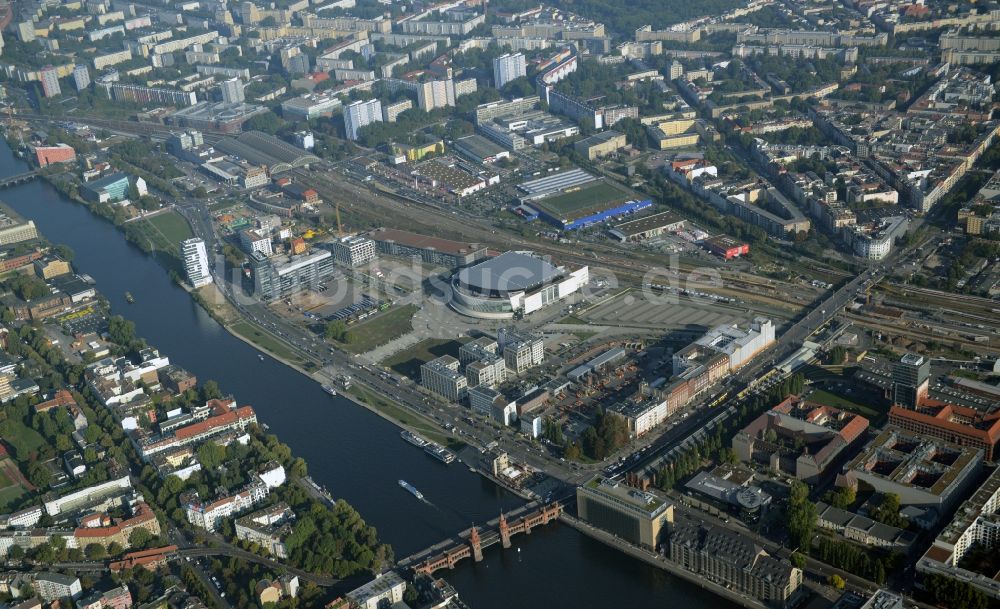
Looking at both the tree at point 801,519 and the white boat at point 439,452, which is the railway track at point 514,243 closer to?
the white boat at point 439,452

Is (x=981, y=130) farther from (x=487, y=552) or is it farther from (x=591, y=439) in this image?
(x=487, y=552)

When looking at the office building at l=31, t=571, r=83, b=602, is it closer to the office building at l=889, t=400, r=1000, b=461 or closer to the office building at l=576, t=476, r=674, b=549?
the office building at l=576, t=476, r=674, b=549

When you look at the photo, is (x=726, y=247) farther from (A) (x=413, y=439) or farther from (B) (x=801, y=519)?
(B) (x=801, y=519)

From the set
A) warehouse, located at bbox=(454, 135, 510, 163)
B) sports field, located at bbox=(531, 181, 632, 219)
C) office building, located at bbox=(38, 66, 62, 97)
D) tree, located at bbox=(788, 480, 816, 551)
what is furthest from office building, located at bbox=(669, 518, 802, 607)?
office building, located at bbox=(38, 66, 62, 97)

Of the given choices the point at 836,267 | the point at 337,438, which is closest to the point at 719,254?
the point at 836,267

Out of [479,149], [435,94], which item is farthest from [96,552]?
[435,94]

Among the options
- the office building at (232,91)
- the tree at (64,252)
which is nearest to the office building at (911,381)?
the tree at (64,252)
